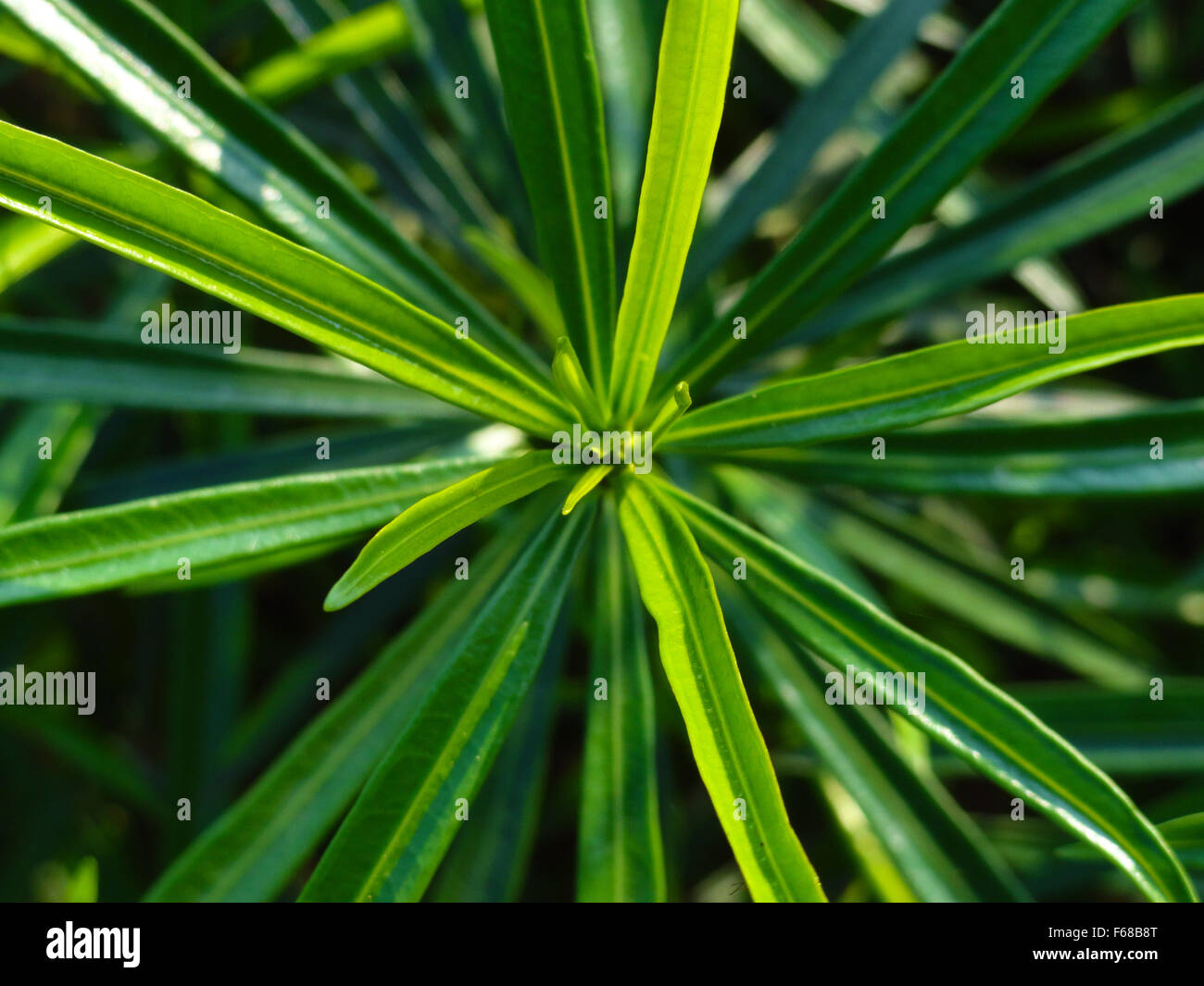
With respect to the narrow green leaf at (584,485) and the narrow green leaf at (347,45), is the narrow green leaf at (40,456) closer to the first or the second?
the narrow green leaf at (347,45)

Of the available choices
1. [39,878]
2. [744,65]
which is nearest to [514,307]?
[744,65]

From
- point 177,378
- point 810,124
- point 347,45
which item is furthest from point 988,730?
point 347,45

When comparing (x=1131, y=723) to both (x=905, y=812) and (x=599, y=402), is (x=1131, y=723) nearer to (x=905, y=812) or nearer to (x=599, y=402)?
(x=905, y=812)

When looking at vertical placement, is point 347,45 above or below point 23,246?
above

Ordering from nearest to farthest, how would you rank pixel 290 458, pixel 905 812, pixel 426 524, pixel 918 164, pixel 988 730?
pixel 426 524
pixel 988 730
pixel 918 164
pixel 905 812
pixel 290 458

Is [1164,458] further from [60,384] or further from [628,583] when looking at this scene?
[60,384]

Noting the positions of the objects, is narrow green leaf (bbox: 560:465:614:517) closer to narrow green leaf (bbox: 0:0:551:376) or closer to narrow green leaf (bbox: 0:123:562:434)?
Result: narrow green leaf (bbox: 0:123:562:434)
